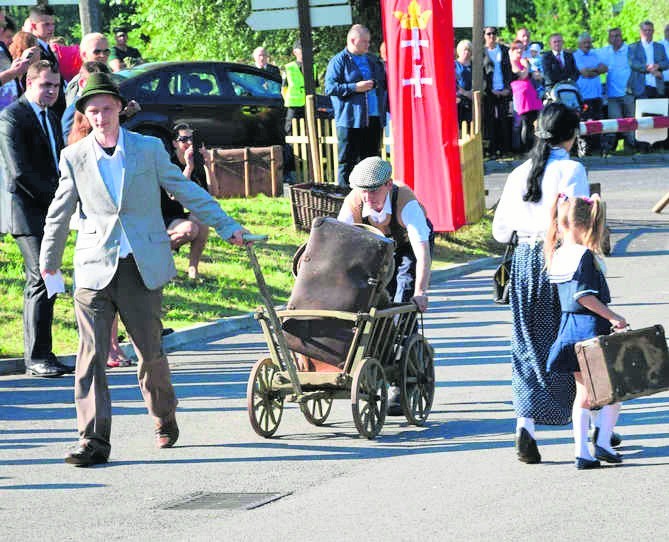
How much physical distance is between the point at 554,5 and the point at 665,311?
42640mm

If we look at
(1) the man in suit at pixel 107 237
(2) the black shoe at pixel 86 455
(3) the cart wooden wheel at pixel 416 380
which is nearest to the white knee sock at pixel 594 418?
(3) the cart wooden wheel at pixel 416 380

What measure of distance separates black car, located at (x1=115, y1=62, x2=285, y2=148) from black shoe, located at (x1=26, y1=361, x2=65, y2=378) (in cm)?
1083

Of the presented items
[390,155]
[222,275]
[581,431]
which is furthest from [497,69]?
[581,431]

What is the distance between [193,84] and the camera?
23828 mm

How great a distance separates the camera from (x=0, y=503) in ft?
25.4

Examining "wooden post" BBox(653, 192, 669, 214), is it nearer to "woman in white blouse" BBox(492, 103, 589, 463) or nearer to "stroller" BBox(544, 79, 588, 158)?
"stroller" BBox(544, 79, 588, 158)

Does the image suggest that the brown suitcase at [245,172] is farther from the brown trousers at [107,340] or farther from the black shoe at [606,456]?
the black shoe at [606,456]

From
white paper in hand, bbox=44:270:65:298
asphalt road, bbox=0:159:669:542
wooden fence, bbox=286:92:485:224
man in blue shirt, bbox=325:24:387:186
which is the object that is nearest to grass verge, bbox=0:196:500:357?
wooden fence, bbox=286:92:485:224

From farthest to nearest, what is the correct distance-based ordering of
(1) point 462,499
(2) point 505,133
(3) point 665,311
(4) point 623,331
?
(2) point 505,133, (3) point 665,311, (4) point 623,331, (1) point 462,499

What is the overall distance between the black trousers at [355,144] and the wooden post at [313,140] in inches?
51.7

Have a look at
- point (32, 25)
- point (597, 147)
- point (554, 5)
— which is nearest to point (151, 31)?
point (597, 147)

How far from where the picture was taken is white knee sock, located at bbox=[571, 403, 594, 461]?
8016mm

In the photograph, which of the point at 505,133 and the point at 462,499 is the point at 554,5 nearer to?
the point at 505,133

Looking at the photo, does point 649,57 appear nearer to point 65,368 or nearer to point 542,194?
point 65,368
